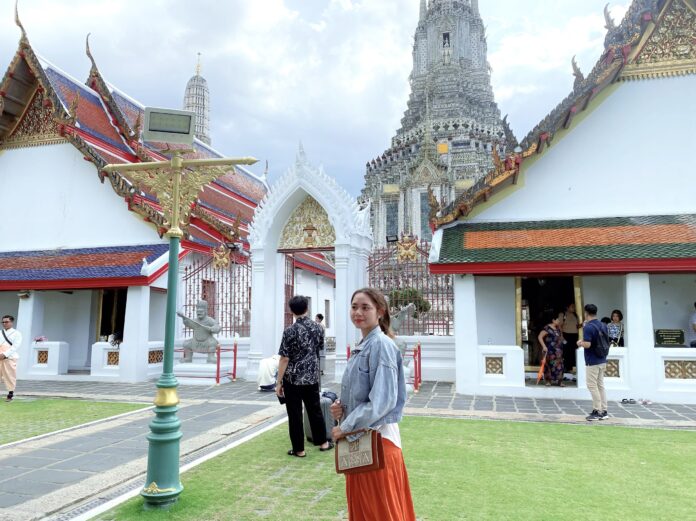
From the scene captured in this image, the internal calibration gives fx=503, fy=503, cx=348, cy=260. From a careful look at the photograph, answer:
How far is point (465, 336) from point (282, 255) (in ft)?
14.3

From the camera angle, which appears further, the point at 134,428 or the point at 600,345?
the point at 600,345

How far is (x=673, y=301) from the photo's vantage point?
9828mm

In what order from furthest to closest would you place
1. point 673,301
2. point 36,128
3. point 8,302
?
point 8,302 → point 36,128 → point 673,301

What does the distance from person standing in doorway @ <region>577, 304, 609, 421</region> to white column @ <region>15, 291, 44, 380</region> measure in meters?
11.2

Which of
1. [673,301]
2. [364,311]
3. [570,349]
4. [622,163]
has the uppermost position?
[622,163]

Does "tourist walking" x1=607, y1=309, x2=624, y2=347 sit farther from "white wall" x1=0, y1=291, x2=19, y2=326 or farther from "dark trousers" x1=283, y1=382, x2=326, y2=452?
"white wall" x1=0, y1=291, x2=19, y2=326

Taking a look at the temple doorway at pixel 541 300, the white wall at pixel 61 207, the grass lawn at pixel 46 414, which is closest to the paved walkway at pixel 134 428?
the grass lawn at pixel 46 414

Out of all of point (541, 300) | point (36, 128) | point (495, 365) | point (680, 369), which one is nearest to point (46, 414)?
point (495, 365)

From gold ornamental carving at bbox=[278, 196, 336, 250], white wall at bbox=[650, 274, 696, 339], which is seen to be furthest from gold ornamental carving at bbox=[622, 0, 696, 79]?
gold ornamental carving at bbox=[278, 196, 336, 250]

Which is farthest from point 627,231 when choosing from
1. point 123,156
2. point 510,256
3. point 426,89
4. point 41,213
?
point 426,89

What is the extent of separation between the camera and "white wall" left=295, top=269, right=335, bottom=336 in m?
16.5

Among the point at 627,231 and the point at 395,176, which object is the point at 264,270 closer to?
the point at 627,231

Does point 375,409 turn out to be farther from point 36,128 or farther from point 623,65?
point 36,128

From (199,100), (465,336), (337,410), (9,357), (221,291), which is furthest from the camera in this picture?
(199,100)
